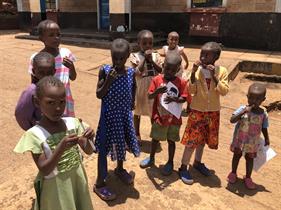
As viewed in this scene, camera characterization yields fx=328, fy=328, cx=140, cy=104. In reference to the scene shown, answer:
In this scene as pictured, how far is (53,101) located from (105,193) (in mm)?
1566

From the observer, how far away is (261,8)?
1110cm

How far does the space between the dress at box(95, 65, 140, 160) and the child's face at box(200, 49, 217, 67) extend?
30.1 inches

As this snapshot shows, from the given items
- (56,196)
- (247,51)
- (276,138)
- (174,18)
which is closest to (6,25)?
(174,18)

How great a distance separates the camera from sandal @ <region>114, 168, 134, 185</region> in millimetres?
3627

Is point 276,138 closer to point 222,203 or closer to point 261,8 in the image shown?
point 222,203

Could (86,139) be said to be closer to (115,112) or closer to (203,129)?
(115,112)

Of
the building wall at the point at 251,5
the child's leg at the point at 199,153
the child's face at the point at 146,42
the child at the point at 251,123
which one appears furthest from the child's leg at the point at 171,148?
the building wall at the point at 251,5

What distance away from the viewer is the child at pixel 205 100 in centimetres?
345

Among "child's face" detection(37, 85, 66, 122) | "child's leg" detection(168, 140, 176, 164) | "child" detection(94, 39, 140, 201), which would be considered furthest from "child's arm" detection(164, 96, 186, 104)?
"child's face" detection(37, 85, 66, 122)

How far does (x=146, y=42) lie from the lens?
13.5 ft

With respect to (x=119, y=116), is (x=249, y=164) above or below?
below

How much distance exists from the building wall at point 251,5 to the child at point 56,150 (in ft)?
33.8

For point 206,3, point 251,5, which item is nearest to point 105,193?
point 251,5

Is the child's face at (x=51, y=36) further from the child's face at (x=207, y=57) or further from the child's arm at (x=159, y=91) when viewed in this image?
the child's face at (x=207, y=57)
